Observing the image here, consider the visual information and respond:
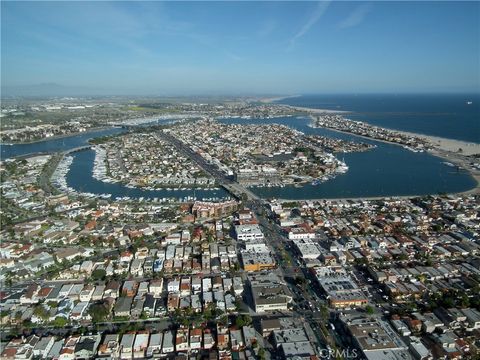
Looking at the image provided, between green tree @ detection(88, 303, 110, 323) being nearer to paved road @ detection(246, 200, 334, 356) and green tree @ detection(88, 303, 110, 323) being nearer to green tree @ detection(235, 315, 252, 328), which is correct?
green tree @ detection(235, 315, 252, 328)

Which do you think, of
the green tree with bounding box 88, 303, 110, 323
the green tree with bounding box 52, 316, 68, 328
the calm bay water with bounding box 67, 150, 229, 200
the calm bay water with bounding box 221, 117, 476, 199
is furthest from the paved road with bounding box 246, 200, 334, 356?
the green tree with bounding box 52, 316, 68, 328

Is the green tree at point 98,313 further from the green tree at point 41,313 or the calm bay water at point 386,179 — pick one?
the calm bay water at point 386,179

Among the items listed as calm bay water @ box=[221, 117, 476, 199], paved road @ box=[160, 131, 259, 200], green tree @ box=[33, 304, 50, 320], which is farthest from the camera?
calm bay water @ box=[221, 117, 476, 199]

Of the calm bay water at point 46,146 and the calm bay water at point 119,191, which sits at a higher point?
the calm bay water at point 119,191

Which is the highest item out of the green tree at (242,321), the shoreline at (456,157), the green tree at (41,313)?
the green tree at (242,321)

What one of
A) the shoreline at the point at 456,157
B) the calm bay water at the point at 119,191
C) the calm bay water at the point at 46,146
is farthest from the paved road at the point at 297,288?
the calm bay water at the point at 46,146

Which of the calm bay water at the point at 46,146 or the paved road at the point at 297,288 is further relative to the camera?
the calm bay water at the point at 46,146

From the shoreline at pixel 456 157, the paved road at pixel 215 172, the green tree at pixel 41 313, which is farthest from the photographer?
the shoreline at pixel 456 157

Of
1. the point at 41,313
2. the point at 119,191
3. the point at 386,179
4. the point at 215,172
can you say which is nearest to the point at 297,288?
the point at 41,313

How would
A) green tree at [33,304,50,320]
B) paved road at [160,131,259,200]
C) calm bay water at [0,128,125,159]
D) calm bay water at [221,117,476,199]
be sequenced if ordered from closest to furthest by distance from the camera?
green tree at [33,304,50,320], paved road at [160,131,259,200], calm bay water at [221,117,476,199], calm bay water at [0,128,125,159]
